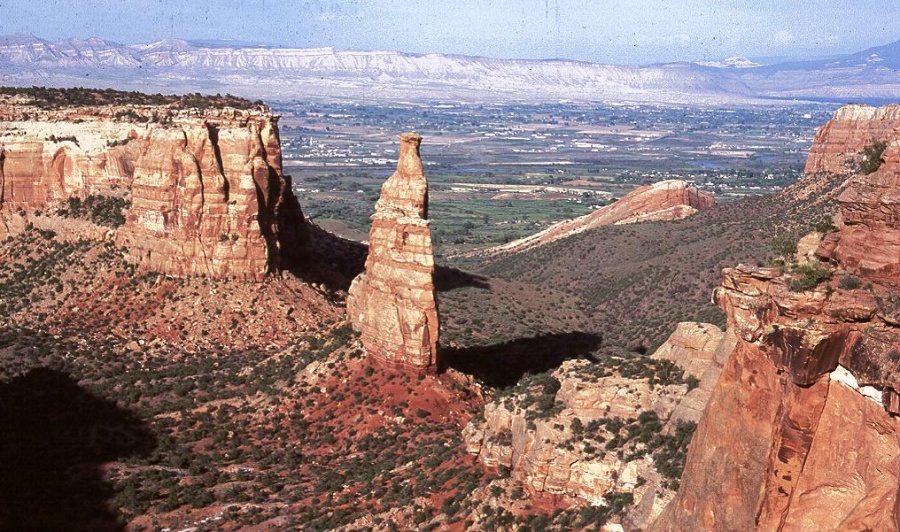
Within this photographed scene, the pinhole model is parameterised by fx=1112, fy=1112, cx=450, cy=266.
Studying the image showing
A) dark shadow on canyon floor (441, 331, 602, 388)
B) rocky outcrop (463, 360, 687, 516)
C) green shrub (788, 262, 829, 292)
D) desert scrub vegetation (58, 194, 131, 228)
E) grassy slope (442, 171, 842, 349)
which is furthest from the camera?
grassy slope (442, 171, 842, 349)

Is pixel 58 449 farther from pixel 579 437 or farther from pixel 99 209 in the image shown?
pixel 579 437

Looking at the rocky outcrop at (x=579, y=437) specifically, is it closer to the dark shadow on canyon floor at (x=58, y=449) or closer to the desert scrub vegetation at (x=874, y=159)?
the desert scrub vegetation at (x=874, y=159)

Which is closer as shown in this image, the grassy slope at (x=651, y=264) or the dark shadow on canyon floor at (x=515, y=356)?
the dark shadow on canyon floor at (x=515, y=356)

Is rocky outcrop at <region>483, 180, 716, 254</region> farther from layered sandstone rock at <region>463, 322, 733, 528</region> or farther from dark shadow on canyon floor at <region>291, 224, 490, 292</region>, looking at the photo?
layered sandstone rock at <region>463, 322, 733, 528</region>

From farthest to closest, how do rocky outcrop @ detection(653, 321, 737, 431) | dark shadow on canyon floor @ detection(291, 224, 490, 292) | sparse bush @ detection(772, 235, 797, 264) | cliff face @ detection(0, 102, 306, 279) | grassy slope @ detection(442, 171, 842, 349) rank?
grassy slope @ detection(442, 171, 842, 349) < dark shadow on canyon floor @ detection(291, 224, 490, 292) < cliff face @ detection(0, 102, 306, 279) < rocky outcrop @ detection(653, 321, 737, 431) < sparse bush @ detection(772, 235, 797, 264)

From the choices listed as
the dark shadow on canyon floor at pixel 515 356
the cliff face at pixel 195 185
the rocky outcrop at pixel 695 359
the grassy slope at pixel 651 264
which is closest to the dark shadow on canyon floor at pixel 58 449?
the cliff face at pixel 195 185

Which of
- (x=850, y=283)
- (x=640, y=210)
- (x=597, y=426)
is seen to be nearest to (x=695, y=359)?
(x=597, y=426)

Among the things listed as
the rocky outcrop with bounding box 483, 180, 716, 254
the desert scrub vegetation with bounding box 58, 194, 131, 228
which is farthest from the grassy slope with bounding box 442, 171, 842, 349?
the desert scrub vegetation with bounding box 58, 194, 131, 228

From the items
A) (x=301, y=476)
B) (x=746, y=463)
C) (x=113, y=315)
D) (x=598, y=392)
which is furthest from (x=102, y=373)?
(x=746, y=463)
